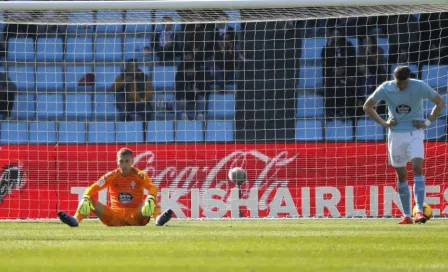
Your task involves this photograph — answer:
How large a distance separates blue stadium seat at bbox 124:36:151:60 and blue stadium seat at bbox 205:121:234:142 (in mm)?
1767

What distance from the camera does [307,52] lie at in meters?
18.1

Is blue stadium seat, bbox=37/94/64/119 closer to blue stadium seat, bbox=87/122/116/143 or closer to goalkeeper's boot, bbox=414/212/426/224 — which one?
blue stadium seat, bbox=87/122/116/143

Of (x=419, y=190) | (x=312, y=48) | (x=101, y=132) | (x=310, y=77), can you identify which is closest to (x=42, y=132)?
(x=101, y=132)

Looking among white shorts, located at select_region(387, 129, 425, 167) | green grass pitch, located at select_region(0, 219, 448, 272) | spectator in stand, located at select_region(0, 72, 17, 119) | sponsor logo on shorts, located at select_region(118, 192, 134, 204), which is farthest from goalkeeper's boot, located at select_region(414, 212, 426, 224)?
spectator in stand, located at select_region(0, 72, 17, 119)

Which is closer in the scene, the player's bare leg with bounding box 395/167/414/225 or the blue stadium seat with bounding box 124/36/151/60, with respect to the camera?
the player's bare leg with bounding box 395/167/414/225

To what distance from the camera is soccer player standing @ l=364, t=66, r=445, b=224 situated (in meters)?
12.1

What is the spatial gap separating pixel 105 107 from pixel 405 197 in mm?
6925

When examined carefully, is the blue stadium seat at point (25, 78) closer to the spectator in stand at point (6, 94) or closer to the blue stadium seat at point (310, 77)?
the spectator in stand at point (6, 94)

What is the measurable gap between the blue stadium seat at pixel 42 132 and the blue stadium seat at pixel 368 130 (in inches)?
190

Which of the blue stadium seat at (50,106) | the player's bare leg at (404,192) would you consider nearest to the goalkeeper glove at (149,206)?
the player's bare leg at (404,192)

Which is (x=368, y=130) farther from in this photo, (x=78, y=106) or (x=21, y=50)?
(x=21, y=50)

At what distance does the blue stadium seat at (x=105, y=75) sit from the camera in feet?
59.7

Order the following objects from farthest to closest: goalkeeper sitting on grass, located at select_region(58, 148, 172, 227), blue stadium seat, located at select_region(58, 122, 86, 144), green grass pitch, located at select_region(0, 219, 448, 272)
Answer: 1. blue stadium seat, located at select_region(58, 122, 86, 144)
2. goalkeeper sitting on grass, located at select_region(58, 148, 172, 227)
3. green grass pitch, located at select_region(0, 219, 448, 272)

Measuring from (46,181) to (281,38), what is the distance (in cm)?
432
